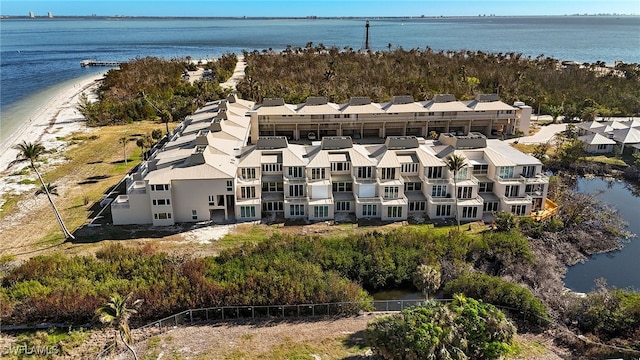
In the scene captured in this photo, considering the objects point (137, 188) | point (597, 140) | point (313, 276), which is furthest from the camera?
point (597, 140)

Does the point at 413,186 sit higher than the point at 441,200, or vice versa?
the point at 413,186

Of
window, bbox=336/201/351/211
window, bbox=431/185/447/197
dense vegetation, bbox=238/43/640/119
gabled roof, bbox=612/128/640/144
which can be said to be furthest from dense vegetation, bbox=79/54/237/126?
gabled roof, bbox=612/128/640/144

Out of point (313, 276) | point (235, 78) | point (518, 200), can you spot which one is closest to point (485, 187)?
point (518, 200)

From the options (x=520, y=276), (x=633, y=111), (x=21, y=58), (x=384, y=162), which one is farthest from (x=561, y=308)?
(x=21, y=58)

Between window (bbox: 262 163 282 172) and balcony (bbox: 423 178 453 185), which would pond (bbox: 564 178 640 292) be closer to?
balcony (bbox: 423 178 453 185)

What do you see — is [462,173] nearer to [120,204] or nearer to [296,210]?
[296,210]

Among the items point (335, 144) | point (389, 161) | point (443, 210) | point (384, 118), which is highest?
point (384, 118)
